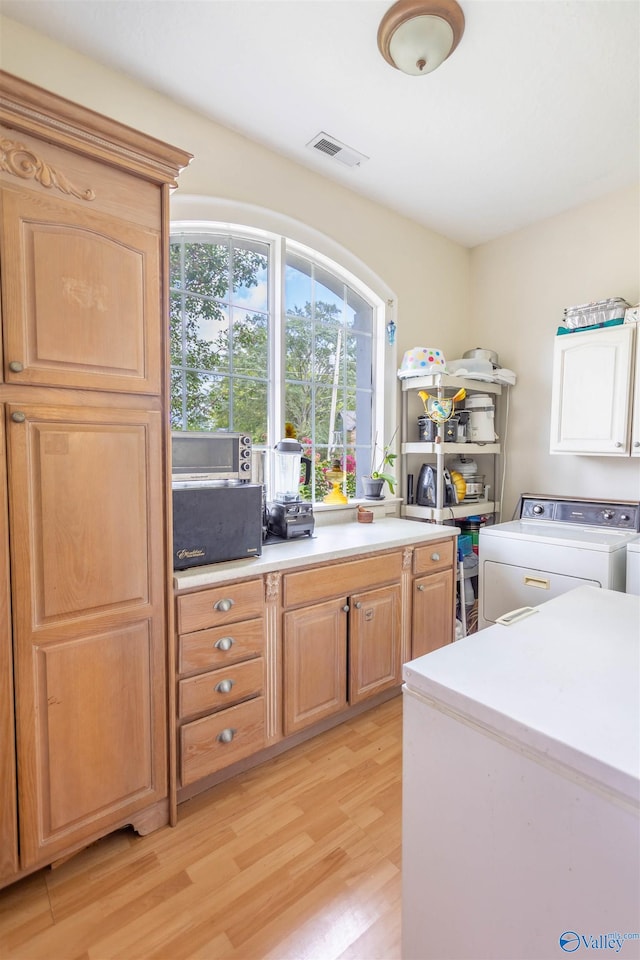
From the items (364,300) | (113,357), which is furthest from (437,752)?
(364,300)

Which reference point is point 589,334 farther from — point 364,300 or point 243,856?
point 243,856

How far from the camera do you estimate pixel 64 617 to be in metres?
1.32

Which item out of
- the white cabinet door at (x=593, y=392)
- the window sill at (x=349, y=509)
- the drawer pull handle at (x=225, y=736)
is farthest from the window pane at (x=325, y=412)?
the drawer pull handle at (x=225, y=736)

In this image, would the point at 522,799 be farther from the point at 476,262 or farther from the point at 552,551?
the point at 476,262

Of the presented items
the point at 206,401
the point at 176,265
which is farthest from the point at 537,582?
the point at 176,265

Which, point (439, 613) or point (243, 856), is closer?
point (243, 856)

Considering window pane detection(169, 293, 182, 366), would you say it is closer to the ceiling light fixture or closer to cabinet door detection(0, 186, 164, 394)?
cabinet door detection(0, 186, 164, 394)

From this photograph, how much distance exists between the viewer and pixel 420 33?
157cm

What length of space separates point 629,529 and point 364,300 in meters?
2.08

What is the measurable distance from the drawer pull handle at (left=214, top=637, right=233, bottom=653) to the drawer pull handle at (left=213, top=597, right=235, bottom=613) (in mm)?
104

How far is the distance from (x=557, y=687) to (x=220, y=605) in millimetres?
1145

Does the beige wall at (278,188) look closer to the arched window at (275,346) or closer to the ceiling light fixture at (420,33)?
the arched window at (275,346)

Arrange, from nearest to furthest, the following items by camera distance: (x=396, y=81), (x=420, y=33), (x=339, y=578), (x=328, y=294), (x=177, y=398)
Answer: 1. (x=420, y=33)
2. (x=396, y=81)
3. (x=339, y=578)
4. (x=177, y=398)
5. (x=328, y=294)

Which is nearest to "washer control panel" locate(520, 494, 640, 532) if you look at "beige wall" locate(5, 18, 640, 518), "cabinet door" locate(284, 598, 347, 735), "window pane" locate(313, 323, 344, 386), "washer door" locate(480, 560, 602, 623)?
"beige wall" locate(5, 18, 640, 518)
